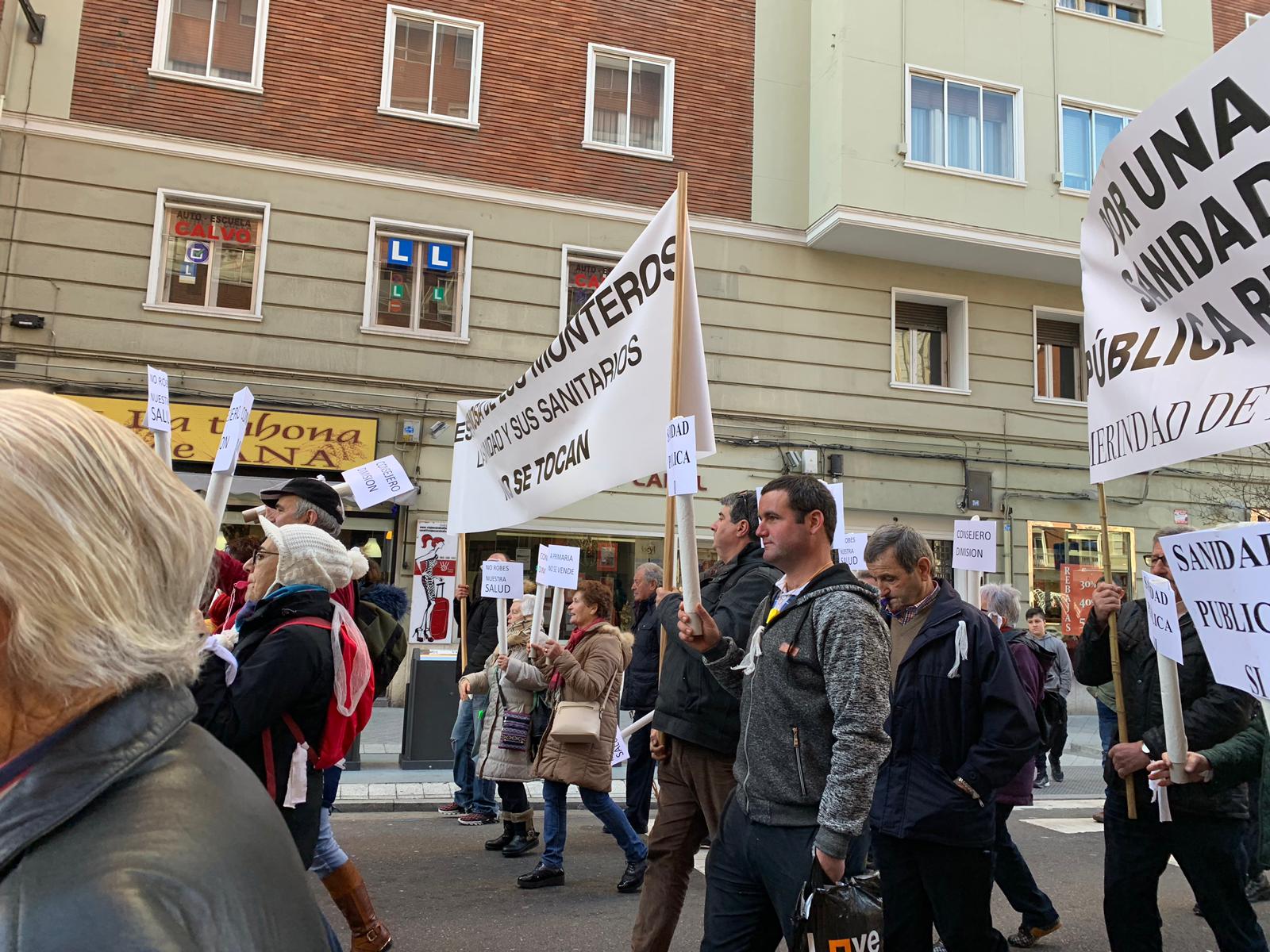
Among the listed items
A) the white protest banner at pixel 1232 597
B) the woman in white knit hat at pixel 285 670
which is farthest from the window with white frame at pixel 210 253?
the white protest banner at pixel 1232 597

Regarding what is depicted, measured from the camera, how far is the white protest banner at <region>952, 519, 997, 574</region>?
7043 mm

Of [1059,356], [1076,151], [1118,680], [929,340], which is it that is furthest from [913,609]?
[1076,151]

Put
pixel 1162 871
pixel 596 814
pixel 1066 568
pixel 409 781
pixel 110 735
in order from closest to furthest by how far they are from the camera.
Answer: pixel 110 735 < pixel 1162 871 < pixel 596 814 < pixel 409 781 < pixel 1066 568

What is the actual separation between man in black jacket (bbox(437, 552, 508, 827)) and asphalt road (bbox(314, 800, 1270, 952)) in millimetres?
196

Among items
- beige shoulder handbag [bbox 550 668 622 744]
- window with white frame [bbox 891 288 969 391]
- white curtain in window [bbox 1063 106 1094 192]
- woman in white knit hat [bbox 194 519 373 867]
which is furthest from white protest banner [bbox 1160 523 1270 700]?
white curtain in window [bbox 1063 106 1094 192]

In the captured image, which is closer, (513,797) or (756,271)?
(513,797)

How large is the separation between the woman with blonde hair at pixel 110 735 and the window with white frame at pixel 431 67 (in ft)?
45.8

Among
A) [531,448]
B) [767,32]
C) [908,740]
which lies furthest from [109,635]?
[767,32]

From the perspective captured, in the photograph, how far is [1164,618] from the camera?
3688 millimetres

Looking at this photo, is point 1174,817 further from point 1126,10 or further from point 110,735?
→ point 1126,10

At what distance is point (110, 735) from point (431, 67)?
48.4 ft

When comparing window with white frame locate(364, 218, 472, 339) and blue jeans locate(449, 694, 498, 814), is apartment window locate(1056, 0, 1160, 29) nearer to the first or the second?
window with white frame locate(364, 218, 472, 339)

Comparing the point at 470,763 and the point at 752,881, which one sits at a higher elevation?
the point at 752,881

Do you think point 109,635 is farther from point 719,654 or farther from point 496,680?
point 496,680
